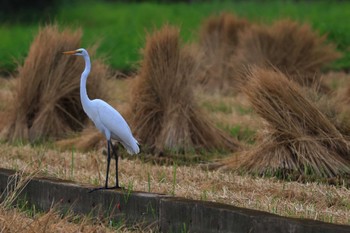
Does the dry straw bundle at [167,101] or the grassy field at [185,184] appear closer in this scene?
the grassy field at [185,184]

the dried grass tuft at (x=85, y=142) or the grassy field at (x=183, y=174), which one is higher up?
the grassy field at (x=183, y=174)

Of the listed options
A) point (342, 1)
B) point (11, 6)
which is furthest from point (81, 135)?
point (342, 1)

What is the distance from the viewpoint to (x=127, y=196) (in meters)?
7.33

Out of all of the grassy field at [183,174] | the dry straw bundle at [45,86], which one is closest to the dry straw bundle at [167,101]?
the grassy field at [183,174]

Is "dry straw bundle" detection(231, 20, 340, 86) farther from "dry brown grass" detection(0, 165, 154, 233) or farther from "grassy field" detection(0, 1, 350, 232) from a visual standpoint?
"dry brown grass" detection(0, 165, 154, 233)

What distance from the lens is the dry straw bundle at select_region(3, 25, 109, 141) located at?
38.6 feet

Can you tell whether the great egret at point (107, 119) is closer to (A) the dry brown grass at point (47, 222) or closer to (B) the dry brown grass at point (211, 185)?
(B) the dry brown grass at point (211, 185)

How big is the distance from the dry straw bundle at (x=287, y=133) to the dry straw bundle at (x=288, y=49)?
15.4ft

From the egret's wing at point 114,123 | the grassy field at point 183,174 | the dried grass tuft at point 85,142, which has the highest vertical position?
the egret's wing at point 114,123

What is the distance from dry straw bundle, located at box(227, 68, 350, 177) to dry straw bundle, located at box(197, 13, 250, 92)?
5883 mm

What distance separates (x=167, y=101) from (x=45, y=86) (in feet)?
5.88

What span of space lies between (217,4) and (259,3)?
132 cm

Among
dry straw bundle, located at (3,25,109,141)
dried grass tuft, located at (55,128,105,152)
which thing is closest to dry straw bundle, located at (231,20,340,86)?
dry straw bundle, located at (3,25,109,141)

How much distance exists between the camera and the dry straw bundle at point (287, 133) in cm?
930
